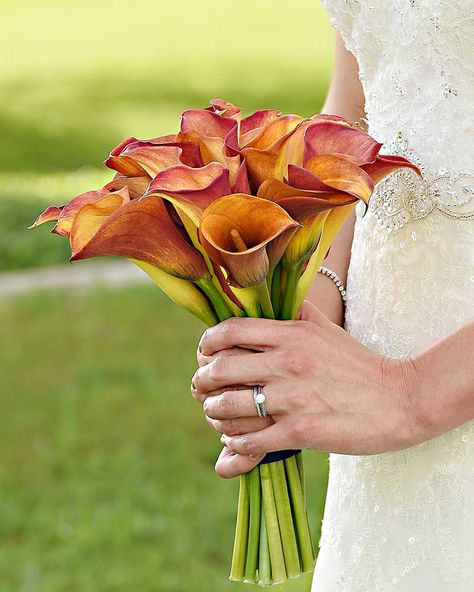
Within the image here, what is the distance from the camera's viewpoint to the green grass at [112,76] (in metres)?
9.76

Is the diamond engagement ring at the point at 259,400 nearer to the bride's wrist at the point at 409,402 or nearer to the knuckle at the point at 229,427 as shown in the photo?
the knuckle at the point at 229,427

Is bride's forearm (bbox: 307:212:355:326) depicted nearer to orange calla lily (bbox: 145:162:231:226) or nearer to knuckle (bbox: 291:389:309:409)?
knuckle (bbox: 291:389:309:409)

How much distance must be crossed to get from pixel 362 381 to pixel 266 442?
15cm

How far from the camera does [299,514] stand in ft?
4.91

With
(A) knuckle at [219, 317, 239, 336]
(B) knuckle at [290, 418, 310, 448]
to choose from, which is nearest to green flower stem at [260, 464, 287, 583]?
(B) knuckle at [290, 418, 310, 448]

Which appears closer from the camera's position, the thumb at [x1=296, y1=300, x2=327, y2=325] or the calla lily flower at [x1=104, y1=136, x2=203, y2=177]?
the calla lily flower at [x1=104, y1=136, x2=203, y2=177]

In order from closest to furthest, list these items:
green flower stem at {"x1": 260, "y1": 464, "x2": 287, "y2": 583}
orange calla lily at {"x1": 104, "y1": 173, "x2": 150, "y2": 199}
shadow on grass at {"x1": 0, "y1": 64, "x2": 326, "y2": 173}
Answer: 1. orange calla lily at {"x1": 104, "y1": 173, "x2": 150, "y2": 199}
2. green flower stem at {"x1": 260, "y1": 464, "x2": 287, "y2": 583}
3. shadow on grass at {"x1": 0, "y1": 64, "x2": 326, "y2": 173}

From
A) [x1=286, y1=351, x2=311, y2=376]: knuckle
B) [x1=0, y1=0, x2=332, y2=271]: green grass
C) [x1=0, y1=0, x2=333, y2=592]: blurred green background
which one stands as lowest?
[x1=0, y1=0, x2=332, y2=271]: green grass

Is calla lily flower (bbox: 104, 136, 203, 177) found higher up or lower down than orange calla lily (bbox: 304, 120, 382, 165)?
lower down

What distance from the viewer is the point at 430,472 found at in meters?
1.63

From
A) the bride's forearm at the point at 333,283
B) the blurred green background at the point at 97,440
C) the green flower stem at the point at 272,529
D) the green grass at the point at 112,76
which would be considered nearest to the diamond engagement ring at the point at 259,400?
the green flower stem at the point at 272,529

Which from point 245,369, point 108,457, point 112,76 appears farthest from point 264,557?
point 112,76

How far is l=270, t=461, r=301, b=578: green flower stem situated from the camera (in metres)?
1.48

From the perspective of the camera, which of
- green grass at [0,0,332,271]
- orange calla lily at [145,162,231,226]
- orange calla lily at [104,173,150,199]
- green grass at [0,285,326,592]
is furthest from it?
green grass at [0,0,332,271]
